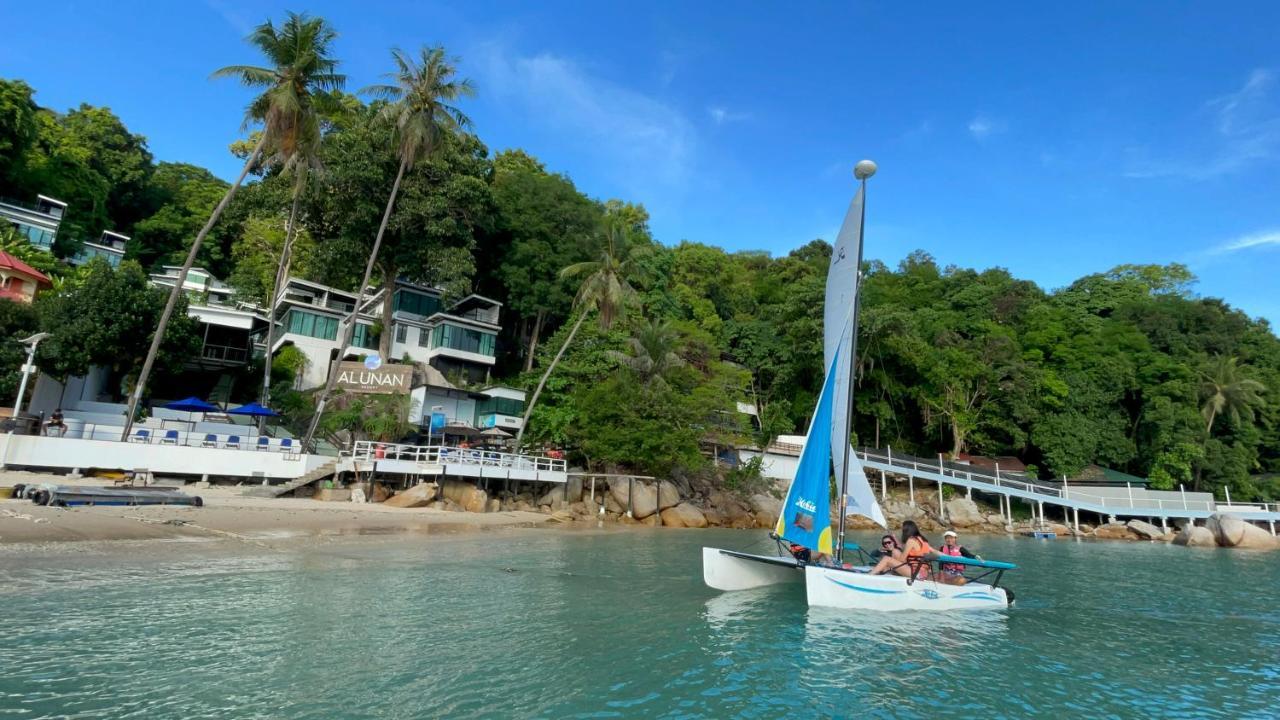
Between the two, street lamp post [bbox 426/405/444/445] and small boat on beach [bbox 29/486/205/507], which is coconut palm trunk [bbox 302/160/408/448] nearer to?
street lamp post [bbox 426/405/444/445]

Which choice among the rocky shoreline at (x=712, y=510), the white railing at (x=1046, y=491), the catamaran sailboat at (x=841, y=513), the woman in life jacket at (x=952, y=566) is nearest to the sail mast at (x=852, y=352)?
the catamaran sailboat at (x=841, y=513)

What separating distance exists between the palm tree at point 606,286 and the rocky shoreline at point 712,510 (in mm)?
5452

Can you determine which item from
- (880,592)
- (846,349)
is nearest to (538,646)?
(880,592)

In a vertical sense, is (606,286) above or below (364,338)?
above

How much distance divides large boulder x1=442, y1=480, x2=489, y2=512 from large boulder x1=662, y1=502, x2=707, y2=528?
9082 millimetres

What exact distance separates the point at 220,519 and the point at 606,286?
22.7 m

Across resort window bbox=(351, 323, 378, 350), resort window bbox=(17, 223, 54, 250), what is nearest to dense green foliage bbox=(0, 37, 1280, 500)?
resort window bbox=(351, 323, 378, 350)

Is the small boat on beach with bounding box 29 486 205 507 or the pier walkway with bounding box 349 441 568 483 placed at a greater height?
the pier walkway with bounding box 349 441 568 483

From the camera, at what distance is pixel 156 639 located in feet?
27.1

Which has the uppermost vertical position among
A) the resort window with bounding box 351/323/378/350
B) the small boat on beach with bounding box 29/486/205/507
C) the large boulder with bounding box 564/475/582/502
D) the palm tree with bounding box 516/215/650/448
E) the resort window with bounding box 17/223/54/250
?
the resort window with bounding box 17/223/54/250

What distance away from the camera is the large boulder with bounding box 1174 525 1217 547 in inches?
1404

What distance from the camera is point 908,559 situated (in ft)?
42.5

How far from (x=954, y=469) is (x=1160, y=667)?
33212mm

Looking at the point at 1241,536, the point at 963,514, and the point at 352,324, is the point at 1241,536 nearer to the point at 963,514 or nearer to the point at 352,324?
the point at 963,514
